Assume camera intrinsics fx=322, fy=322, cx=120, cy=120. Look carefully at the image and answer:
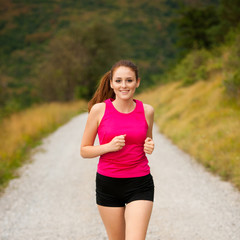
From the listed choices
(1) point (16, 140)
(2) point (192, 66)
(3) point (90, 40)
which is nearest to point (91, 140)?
(1) point (16, 140)

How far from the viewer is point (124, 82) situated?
2.51m

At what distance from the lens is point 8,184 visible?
6707mm

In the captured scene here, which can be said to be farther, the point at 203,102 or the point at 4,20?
the point at 4,20

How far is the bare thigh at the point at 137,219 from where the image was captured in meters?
2.31

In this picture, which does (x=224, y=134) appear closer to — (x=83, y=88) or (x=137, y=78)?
(x=137, y=78)

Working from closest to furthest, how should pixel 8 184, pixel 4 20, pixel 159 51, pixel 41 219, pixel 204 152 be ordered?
pixel 41 219 < pixel 8 184 < pixel 204 152 < pixel 159 51 < pixel 4 20

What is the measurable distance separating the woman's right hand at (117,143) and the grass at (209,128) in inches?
163

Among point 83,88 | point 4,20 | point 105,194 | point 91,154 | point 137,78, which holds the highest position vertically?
point 4,20

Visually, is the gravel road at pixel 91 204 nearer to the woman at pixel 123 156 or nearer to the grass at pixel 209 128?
the grass at pixel 209 128

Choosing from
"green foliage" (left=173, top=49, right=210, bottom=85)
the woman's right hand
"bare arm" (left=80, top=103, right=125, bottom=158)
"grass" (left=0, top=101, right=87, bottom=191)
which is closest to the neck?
"bare arm" (left=80, top=103, right=125, bottom=158)

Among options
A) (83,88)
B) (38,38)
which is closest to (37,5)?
(38,38)

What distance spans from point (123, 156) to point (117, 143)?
0.55 feet

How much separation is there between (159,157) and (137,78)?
631 cm

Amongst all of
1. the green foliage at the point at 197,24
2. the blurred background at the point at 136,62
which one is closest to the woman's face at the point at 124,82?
the blurred background at the point at 136,62
